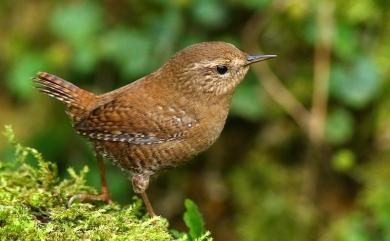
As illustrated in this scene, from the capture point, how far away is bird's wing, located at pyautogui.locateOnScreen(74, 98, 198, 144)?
3.58 m

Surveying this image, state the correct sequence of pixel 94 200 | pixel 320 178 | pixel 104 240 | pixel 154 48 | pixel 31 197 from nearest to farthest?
pixel 104 240 → pixel 31 197 → pixel 94 200 → pixel 154 48 → pixel 320 178

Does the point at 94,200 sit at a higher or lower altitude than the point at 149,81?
lower

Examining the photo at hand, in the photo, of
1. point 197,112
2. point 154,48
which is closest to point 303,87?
point 154,48

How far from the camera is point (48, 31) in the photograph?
6312mm

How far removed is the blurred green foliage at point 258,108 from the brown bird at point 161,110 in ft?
5.94

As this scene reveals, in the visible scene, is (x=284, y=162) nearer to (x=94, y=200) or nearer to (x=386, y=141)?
(x=386, y=141)

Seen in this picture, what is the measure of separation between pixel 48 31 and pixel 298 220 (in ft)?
8.54

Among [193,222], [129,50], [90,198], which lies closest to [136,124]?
[90,198]

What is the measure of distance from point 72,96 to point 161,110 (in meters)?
0.46

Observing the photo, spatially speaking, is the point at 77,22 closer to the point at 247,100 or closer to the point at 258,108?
the point at 247,100

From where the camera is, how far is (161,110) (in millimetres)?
3617

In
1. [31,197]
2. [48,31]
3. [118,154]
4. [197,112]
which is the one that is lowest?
[31,197]

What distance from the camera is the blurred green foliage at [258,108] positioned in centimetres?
552

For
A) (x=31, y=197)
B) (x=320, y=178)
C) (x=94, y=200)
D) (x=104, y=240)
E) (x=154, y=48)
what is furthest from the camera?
(x=320, y=178)
